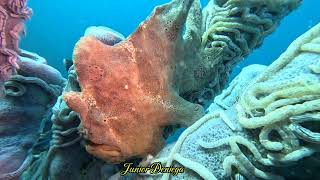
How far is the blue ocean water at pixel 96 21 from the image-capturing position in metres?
29.3

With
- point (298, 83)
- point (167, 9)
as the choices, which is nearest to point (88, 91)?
point (167, 9)

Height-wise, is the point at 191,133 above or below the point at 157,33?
below

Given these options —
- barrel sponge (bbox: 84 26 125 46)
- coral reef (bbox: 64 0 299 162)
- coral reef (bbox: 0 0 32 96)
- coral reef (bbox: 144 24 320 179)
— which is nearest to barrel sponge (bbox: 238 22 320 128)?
coral reef (bbox: 144 24 320 179)

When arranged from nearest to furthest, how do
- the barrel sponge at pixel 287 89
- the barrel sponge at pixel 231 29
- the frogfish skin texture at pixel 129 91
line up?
the barrel sponge at pixel 287 89, the frogfish skin texture at pixel 129 91, the barrel sponge at pixel 231 29

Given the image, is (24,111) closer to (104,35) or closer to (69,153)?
(69,153)

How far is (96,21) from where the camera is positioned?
3578 centimetres

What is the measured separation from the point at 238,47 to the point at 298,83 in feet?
4.75

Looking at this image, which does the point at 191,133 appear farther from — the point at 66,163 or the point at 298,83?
the point at 66,163

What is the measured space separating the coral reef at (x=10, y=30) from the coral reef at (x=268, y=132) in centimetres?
132

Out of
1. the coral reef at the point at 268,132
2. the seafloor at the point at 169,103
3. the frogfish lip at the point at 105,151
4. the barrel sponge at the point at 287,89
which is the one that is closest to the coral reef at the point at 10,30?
the seafloor at the point at 169,103

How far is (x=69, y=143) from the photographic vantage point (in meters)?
2.78

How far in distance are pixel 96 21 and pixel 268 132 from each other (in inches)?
1397

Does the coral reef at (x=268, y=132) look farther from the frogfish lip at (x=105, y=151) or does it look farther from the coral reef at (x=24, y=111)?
the coral reef at (x=24, y=111)

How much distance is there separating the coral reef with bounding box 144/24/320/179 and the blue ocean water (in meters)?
25.6
